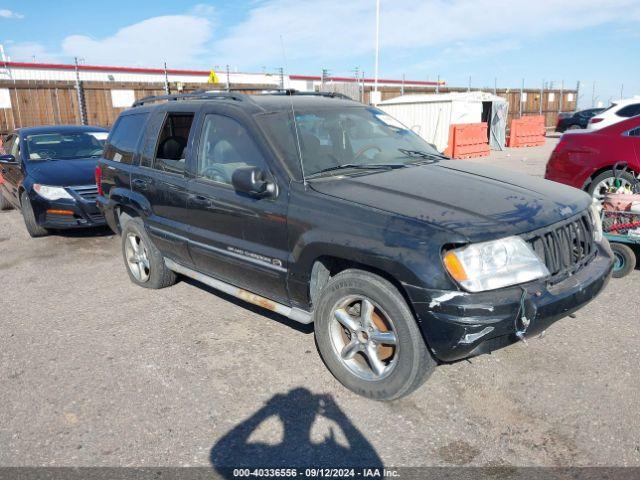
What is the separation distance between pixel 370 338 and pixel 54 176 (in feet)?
19.9

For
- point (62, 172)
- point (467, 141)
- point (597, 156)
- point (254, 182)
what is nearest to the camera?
point (254, 182)

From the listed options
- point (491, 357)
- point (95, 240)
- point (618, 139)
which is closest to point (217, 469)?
point (491, 357)

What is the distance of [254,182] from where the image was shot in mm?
3428

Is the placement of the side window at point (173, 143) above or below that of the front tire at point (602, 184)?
above

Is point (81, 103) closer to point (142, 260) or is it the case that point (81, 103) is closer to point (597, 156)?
point (142, 260)

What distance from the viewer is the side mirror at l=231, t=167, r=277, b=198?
344 centimetres

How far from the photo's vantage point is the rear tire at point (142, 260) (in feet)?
16.8

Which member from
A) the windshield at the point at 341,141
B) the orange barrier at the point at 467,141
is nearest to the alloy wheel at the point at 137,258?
the windshield at the point at 341,141

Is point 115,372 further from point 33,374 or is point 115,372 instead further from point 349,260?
point 349,260

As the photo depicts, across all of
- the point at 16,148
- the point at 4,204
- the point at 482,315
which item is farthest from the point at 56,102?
the point at 482,315

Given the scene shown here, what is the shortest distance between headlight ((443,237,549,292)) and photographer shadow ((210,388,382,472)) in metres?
1.06

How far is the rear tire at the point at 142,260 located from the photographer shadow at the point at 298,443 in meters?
2.40

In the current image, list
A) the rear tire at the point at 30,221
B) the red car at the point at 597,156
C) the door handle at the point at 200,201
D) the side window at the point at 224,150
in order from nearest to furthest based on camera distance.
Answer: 1. the side window at the point at 224,150
2. the door handle at the point at 200,201
3. the red car at the point at 597,156
4. the rear tire at the point at 30,221

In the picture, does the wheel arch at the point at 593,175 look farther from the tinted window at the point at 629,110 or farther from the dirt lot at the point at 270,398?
the tinted window at the point at 629,110
